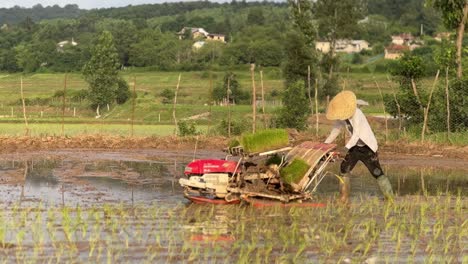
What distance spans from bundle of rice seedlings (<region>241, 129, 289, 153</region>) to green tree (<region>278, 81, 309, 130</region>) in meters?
11.9

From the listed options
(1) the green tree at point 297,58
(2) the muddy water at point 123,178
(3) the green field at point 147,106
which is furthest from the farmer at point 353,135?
(1) the green tree at point 297,58

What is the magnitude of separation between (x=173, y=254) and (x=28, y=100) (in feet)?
137

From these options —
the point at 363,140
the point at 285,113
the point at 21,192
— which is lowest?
the point at 285,113

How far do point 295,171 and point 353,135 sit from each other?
114cm

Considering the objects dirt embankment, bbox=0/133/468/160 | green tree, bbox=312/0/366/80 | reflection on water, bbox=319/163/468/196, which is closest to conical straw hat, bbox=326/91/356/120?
reflection on water, bbox=319/163/468/196

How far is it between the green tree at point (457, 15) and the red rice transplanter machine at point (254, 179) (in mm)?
12110

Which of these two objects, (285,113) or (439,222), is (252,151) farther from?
(285,113)

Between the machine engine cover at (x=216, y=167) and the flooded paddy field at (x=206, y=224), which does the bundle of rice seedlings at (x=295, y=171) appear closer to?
the flooded paddy field at (x=206, y=224)

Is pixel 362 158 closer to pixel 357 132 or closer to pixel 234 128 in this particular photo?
pixel 357 132

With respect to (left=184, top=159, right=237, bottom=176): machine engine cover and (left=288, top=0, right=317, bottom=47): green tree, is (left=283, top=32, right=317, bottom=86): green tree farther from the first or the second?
(left=184, top=159, right=237, bottom=176): machine engine cover

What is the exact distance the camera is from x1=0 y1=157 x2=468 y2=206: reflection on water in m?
12.2

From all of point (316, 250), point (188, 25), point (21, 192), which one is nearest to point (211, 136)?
point (21, 192)

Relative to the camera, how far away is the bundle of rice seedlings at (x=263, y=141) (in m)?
11.1

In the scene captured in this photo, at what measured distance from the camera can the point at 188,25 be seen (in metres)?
144
